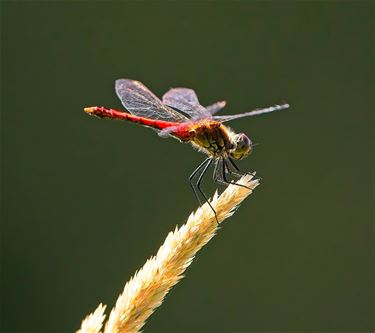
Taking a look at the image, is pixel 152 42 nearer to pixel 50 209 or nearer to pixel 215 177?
pixel 50 209

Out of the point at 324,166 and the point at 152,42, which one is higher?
the point at 152,42

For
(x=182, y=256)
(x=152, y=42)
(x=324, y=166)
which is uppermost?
(x=152, y=42)

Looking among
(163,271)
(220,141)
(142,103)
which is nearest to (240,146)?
(220,141)

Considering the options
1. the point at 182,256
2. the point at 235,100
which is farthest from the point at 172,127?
the point at 235,100

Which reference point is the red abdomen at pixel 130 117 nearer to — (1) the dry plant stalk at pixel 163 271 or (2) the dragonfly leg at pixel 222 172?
(2) the dragonfly leg at pixel 222 172

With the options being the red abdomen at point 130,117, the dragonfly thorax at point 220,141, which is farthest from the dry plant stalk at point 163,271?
the red abdomen at point 130,117

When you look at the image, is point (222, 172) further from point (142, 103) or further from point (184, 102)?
point (142, 103)
